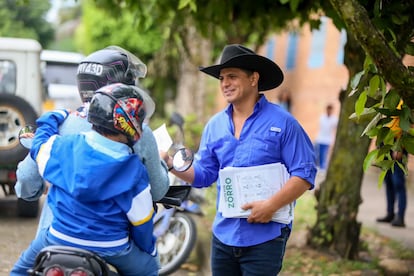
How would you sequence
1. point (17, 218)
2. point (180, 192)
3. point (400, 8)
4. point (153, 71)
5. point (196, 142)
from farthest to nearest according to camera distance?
point (153, 71), point (196, 142), point (17, 218), point (400, 8), point (180, 192)

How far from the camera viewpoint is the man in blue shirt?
3.32 metres

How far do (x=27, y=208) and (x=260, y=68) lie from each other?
4.91 m

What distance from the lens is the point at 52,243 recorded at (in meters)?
2.69

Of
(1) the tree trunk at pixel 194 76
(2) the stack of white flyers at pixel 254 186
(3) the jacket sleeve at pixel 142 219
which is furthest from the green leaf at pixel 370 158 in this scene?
(1) the tree trunk at pixel 194 76

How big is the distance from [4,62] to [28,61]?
309 millimetres

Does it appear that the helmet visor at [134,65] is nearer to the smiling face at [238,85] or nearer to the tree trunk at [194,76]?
the smiling face at [238,85]

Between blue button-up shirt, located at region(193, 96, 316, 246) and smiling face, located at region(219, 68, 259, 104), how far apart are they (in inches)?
3.4

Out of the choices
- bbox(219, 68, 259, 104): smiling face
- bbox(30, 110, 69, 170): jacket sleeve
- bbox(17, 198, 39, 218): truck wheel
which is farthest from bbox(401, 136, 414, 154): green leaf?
bbox(17, 198, 39, 218): truck wheel

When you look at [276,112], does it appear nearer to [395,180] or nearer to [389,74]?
[389,74]

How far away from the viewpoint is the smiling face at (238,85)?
11.4 ft

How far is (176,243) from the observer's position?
5.77 metres

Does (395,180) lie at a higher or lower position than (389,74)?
lower

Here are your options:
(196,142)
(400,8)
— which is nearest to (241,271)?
(400,8)

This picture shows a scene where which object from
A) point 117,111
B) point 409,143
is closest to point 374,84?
point 409,143
